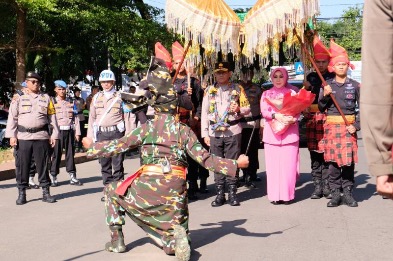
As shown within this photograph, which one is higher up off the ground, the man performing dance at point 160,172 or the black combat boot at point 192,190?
the man performing dance at point 160,172

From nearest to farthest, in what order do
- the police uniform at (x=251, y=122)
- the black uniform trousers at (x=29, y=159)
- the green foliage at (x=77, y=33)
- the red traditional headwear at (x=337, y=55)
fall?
the red traditional headwear at (x=337, y=55), the black uniform trousers at (x=29, y=159), the police uniform at (x=251, y=122), the green foliage at (x=77, y=33)

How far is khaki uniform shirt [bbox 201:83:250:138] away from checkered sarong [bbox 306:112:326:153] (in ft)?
3.15

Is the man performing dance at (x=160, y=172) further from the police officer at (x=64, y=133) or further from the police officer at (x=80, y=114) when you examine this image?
the police officer at (x=80, y=114)

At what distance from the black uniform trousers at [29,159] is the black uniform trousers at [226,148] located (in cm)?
255

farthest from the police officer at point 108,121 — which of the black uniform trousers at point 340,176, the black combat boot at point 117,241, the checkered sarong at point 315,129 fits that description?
the black combat boot at point 117,241

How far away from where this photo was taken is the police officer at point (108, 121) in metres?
9.62

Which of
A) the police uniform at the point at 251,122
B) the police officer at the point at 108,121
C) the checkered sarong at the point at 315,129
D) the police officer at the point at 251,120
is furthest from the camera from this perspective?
the police uniform at the point at 251,122

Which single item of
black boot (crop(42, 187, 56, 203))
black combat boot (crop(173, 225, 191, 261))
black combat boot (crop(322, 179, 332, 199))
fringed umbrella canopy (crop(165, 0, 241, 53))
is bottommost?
black boot (crop(42, 187, 56, 203))

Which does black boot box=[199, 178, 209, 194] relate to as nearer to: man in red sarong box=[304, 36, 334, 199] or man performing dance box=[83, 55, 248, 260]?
man in red sarong box=[304, 36, 334, 199]

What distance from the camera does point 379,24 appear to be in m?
2.41

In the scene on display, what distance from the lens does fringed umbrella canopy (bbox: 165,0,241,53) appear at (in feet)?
27.4

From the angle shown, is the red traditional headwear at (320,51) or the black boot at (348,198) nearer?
the black boot at (348,198)

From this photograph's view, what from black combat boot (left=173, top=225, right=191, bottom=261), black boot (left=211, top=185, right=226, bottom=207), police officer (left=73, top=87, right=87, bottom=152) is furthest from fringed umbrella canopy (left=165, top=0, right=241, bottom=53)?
police officer (left=73, top=87, right=87, bottom=152)

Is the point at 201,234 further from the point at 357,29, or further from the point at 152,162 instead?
the point at 357,29
